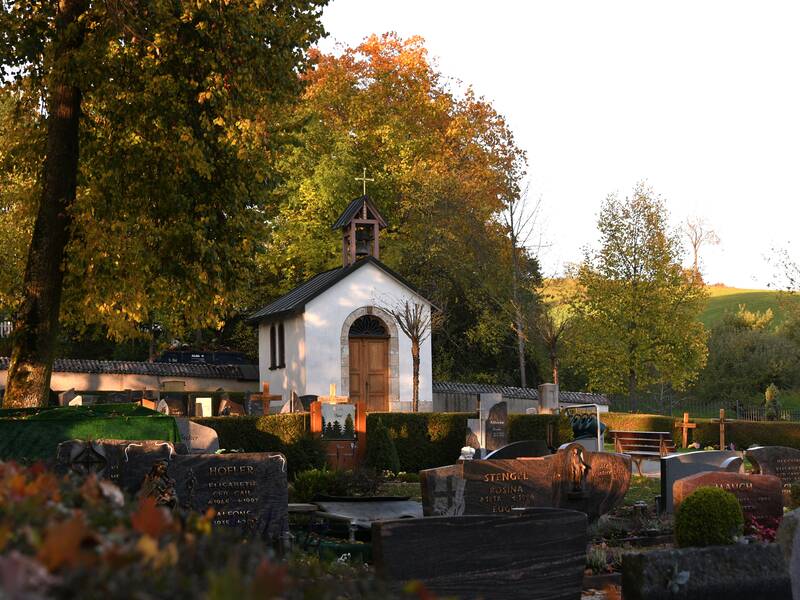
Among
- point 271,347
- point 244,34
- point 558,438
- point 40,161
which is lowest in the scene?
point 558,438

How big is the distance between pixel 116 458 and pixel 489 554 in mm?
5913

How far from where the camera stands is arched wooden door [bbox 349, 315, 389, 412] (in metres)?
36.5

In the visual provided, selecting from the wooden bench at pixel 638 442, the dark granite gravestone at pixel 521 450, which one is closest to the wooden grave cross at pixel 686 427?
the wooden bench at pixel 638 442

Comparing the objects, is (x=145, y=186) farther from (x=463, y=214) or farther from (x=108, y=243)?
(x=463, y=214)

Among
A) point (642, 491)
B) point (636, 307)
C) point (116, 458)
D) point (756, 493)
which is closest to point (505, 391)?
point (636, 307)

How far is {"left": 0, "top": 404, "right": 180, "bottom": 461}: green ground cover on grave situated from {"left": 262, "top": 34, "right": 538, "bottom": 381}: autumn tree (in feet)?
94.5

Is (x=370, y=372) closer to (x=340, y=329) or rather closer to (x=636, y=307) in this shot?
(x=340, y=329)

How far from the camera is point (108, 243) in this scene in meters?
18.2

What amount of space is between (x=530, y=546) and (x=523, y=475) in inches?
231

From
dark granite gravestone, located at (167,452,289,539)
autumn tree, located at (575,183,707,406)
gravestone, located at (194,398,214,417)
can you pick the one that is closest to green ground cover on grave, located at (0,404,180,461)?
dark granite gravestone, located at (167,452,289,539)

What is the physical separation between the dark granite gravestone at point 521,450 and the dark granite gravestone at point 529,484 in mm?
1645

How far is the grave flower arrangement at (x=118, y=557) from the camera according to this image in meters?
2.29

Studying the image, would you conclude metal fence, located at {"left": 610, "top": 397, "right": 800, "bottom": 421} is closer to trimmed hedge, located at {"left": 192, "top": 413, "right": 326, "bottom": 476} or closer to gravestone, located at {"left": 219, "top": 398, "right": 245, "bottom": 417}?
gravestone, located at {"left": 219, "top": 398, "right": 245, "bottom": 417}

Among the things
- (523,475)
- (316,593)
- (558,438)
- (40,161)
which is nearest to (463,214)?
A: (558,438)
